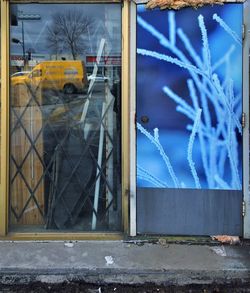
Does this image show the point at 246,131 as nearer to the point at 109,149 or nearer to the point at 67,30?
the point at 109,149

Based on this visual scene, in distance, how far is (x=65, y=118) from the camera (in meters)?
5.52

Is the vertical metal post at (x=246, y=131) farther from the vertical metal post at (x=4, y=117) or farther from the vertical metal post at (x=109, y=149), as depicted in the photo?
the vertical metal post at (x=4, y=117)

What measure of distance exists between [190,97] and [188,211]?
42.5 inches

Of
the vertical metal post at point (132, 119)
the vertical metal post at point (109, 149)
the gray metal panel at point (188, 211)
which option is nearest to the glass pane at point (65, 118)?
the vertical metal post at point (109, 149)

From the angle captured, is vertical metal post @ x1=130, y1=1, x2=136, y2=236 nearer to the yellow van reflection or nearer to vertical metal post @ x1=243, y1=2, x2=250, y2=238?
the yellow van reflection

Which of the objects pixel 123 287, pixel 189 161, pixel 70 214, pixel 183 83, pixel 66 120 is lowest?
pixel 123 287

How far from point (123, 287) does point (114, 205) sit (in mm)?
1183

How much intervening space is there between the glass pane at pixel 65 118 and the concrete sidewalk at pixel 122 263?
0.40 m

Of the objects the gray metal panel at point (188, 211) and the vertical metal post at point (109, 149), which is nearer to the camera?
the gray metal panel at point (188, 211)

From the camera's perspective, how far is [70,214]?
554 centimetres

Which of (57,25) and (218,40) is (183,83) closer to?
(218,40)

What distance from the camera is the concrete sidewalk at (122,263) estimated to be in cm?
462

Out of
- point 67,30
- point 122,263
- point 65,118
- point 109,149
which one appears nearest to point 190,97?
point 109,149

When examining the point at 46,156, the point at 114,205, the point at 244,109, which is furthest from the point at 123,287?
the point at 244,109
